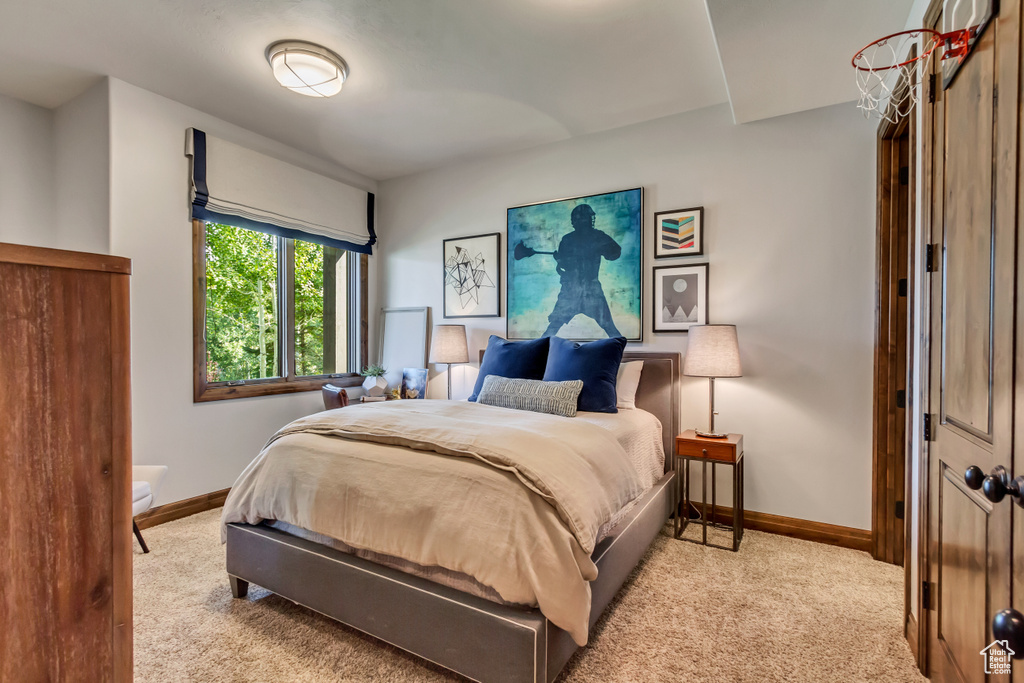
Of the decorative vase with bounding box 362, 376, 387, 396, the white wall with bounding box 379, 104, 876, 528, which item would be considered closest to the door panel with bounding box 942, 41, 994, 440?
the white wall with bounding box 379, 104, 876, 528

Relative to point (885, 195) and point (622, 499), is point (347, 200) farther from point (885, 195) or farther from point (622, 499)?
point (885, 195)

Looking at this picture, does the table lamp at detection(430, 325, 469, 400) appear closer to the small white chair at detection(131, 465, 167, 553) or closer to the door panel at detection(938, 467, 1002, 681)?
the small white chair at detection(131, 465, 167, 553)

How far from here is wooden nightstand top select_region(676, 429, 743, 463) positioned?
2607mm

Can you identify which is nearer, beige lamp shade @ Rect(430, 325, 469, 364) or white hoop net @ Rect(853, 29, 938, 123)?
white hoop net @ Rect(853, 29, 938, 123)

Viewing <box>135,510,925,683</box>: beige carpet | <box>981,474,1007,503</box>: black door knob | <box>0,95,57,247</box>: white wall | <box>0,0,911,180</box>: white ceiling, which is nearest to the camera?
<box>981,474,1007,503</box>: black door knob

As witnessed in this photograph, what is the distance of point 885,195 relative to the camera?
2518 millimetres

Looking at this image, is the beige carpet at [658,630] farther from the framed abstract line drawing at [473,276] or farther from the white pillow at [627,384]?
the framed abstract line drawing at [473,276]

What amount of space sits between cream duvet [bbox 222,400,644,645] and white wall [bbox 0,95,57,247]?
251 centimetres

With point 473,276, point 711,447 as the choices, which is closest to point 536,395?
point 711,447

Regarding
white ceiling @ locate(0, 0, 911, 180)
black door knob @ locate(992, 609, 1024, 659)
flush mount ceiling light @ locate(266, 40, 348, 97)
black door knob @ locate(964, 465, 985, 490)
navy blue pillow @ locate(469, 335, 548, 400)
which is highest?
white ceiling @ locate(0, 0, 911, 180)

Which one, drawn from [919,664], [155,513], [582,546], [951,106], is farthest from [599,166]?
[155,513]

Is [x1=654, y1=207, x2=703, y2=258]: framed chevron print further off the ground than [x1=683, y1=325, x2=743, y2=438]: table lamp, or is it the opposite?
[x1=654, y1=207, x2=703, y2=258]: framed chevron print

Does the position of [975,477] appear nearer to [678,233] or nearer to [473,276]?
[678,233]

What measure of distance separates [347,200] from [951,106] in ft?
13.2
